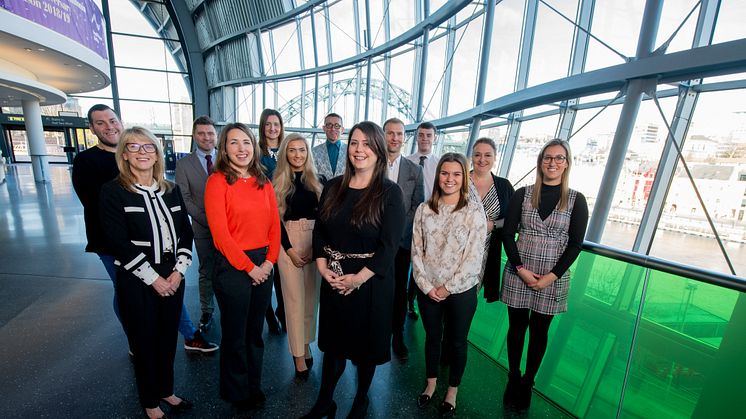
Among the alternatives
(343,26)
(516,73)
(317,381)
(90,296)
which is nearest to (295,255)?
(317,381)

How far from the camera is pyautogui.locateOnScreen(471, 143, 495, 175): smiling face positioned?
2225 millimetres

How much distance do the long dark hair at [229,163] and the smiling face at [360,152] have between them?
0.54 m

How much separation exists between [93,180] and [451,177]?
2.12 m

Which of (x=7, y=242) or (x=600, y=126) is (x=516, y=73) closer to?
(x=600, y=126)

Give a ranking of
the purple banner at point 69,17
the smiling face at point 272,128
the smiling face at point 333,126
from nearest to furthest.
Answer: the smiling face at point 272,128
the smiling face at point 333,126
the purple banner at point 69,17

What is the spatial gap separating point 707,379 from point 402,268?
1709 millimetres

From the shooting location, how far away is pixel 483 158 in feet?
7.31

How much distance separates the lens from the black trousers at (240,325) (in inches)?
63.9

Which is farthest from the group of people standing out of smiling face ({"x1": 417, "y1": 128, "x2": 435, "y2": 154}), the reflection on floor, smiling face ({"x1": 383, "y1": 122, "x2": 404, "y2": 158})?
smiling face ({"x1": 417, "y1": 128, "x2": 435, "y2": 154})

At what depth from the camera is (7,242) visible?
453cm

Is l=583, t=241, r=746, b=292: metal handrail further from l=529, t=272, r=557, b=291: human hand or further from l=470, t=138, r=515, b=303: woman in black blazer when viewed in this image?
l=470, t=138, r=515, b=303: woman in black blazer

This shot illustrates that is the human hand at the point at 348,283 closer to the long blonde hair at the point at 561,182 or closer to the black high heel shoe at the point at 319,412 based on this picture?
the black high heel shoe at the point at 319,412

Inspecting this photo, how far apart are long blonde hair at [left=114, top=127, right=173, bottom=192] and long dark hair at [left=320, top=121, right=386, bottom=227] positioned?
86cm

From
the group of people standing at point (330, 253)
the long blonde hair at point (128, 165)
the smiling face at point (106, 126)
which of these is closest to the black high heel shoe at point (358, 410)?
the group of people standing at point (330, 253)
